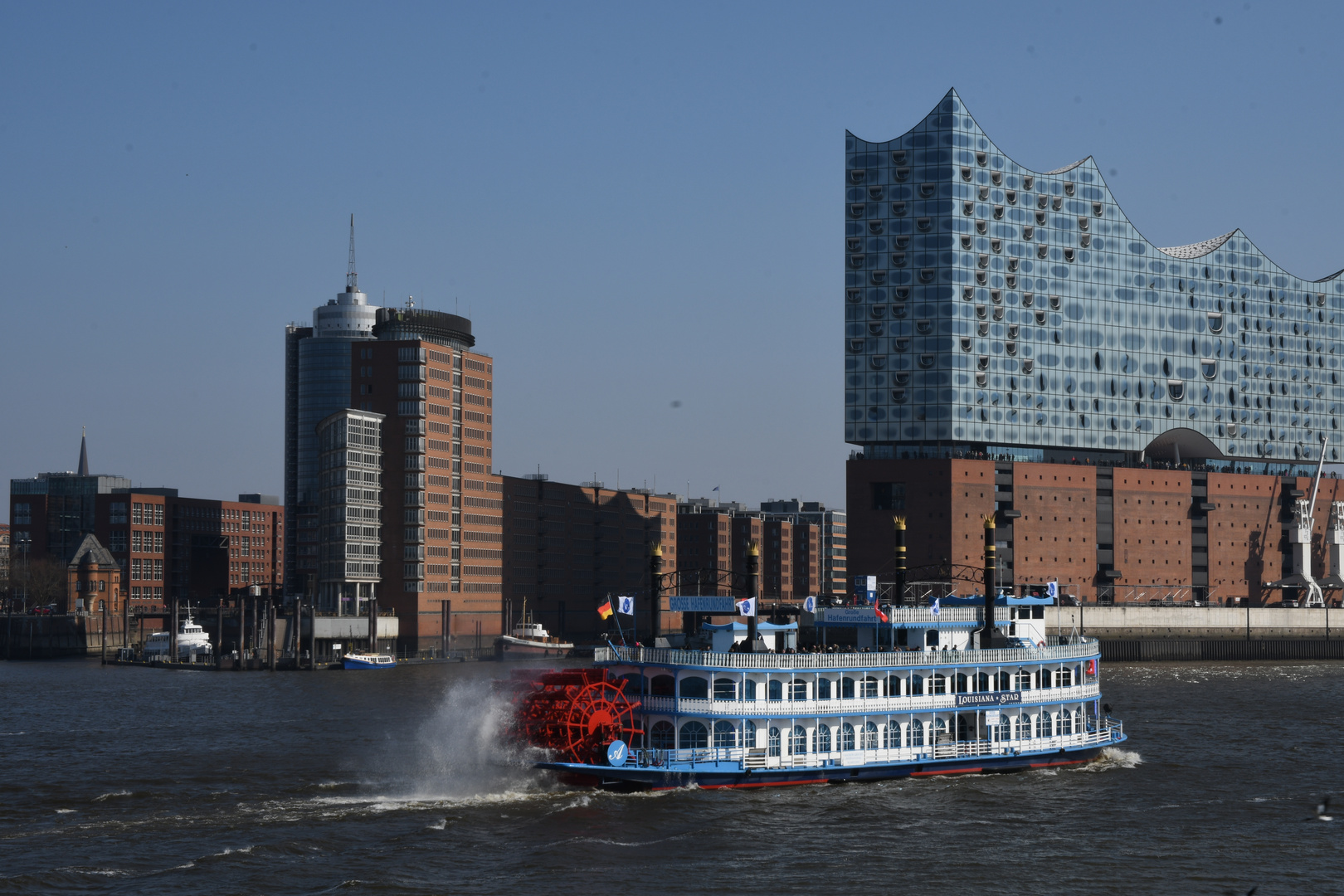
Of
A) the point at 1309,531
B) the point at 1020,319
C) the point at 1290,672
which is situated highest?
the point at 1020,319

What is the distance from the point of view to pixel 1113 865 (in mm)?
50750

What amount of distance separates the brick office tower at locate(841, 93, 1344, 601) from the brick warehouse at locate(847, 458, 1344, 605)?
22 centimetres

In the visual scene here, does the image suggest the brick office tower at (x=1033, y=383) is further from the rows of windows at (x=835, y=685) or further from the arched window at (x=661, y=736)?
the arched window at (x=661, y=736)

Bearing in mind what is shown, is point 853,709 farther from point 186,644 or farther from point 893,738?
point 186,644

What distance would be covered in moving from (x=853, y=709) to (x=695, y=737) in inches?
258

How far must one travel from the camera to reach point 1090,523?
17662cm

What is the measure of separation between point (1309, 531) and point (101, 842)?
167948mm

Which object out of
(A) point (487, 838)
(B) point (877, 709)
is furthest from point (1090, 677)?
(A) point (487, 838)

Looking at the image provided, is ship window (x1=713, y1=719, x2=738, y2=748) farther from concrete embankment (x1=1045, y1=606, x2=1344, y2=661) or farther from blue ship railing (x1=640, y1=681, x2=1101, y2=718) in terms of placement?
concrete embankment (x1=1045, y1=606, x2=1344, y2=661)

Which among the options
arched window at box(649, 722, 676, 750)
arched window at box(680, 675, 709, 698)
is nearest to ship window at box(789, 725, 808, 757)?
arched window at box(680, 675, 709, 698)

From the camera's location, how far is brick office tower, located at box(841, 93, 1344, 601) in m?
170

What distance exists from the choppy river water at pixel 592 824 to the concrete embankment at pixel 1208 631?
8543 cm

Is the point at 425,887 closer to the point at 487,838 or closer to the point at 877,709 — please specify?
the point at 487,838

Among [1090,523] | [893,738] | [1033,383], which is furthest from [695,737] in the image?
[1090,523]
